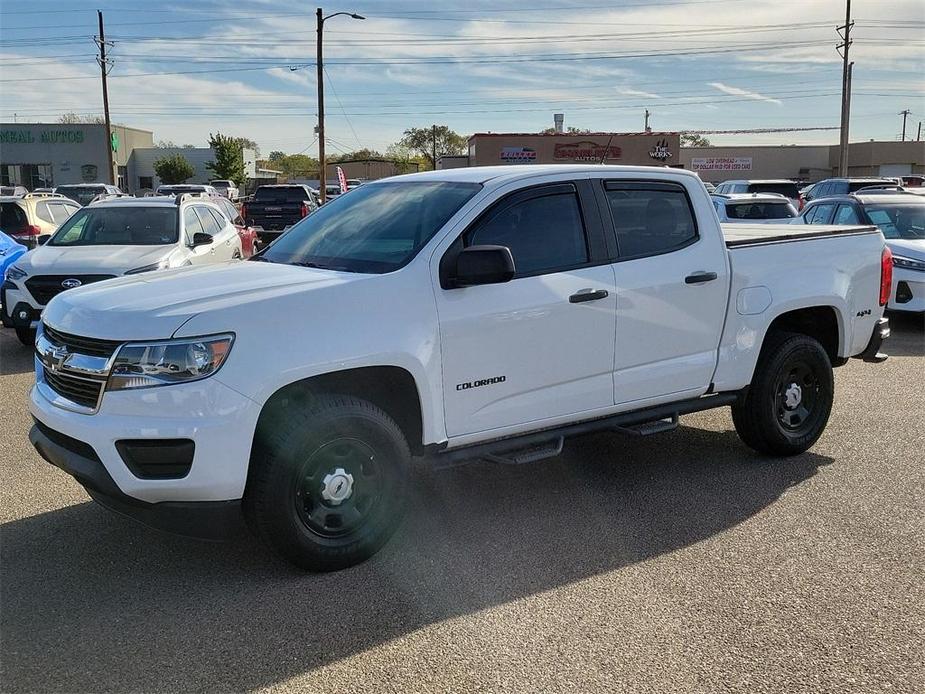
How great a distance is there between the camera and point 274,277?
14.3 feet

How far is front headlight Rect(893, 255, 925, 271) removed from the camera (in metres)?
10.6

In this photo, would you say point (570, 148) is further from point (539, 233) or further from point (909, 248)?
point (539, 233)

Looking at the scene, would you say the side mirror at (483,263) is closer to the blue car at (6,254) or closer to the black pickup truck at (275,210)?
the blue car at (6,254)

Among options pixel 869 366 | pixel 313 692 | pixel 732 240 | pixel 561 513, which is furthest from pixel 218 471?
pixel 869 366

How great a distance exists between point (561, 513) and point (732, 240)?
2201 mm

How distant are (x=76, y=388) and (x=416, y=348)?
1.58m

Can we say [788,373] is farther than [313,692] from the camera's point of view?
Yes

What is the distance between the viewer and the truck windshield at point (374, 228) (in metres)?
4.54

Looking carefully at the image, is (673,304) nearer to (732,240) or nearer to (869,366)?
(732,240)

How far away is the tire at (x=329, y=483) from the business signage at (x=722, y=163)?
215ft

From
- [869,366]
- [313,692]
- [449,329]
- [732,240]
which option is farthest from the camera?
[869,366]

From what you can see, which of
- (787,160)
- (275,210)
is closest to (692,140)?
(787,160)

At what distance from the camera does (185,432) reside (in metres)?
Answer: 3.64

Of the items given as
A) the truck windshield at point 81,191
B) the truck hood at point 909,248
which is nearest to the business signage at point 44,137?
the truck windshield at point 81,191
